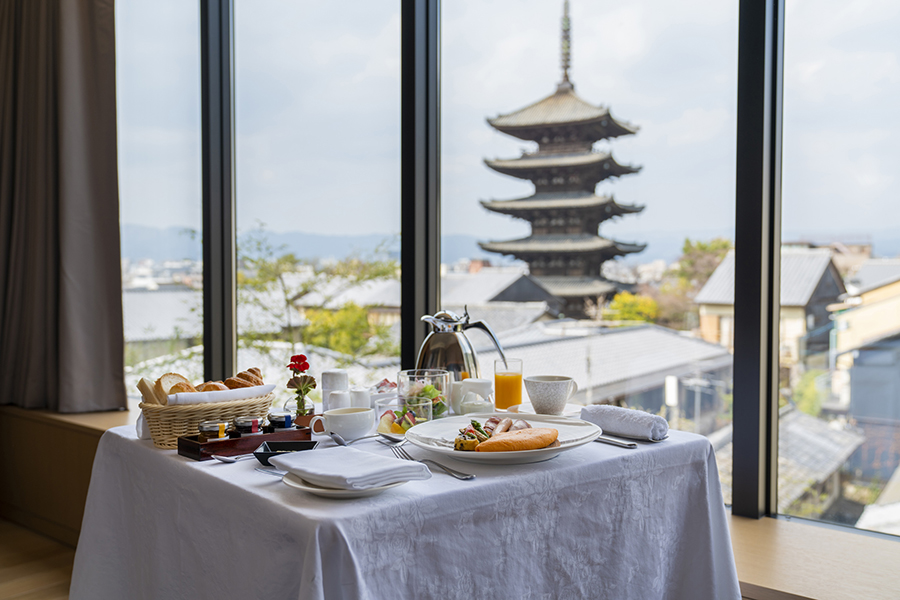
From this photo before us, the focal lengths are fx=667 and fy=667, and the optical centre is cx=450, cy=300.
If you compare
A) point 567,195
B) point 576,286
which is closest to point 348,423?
point 576,286

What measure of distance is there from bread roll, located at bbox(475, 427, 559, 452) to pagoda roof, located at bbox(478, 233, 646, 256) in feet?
2.84

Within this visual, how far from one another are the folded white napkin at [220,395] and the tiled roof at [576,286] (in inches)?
35.7

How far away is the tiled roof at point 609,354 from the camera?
176 centimetres

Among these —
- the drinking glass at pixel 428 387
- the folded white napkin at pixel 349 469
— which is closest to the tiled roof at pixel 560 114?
the drinking glass at pixel 428 387

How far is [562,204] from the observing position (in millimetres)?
1938

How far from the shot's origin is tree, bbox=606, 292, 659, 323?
183 centimetres

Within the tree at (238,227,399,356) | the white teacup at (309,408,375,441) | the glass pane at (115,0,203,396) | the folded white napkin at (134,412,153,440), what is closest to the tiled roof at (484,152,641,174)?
the tree at (238,227,399,356)

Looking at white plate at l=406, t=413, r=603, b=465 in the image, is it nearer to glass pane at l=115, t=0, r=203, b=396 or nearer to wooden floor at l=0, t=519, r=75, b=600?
wooden floor at l=0, t=519, r=75, b=600

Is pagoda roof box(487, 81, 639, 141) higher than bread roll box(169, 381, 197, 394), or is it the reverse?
pagoda roof box(487, 81, 639, 141)

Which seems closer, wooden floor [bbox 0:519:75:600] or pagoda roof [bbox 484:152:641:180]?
pagoda roof [bbox 484:152:641:180]

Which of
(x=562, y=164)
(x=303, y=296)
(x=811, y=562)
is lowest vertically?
(x=811, y=562)

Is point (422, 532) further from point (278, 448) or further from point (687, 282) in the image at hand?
point (687, 282)

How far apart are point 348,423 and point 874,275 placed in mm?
1215

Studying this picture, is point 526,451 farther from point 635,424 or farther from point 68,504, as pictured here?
point 68,504
